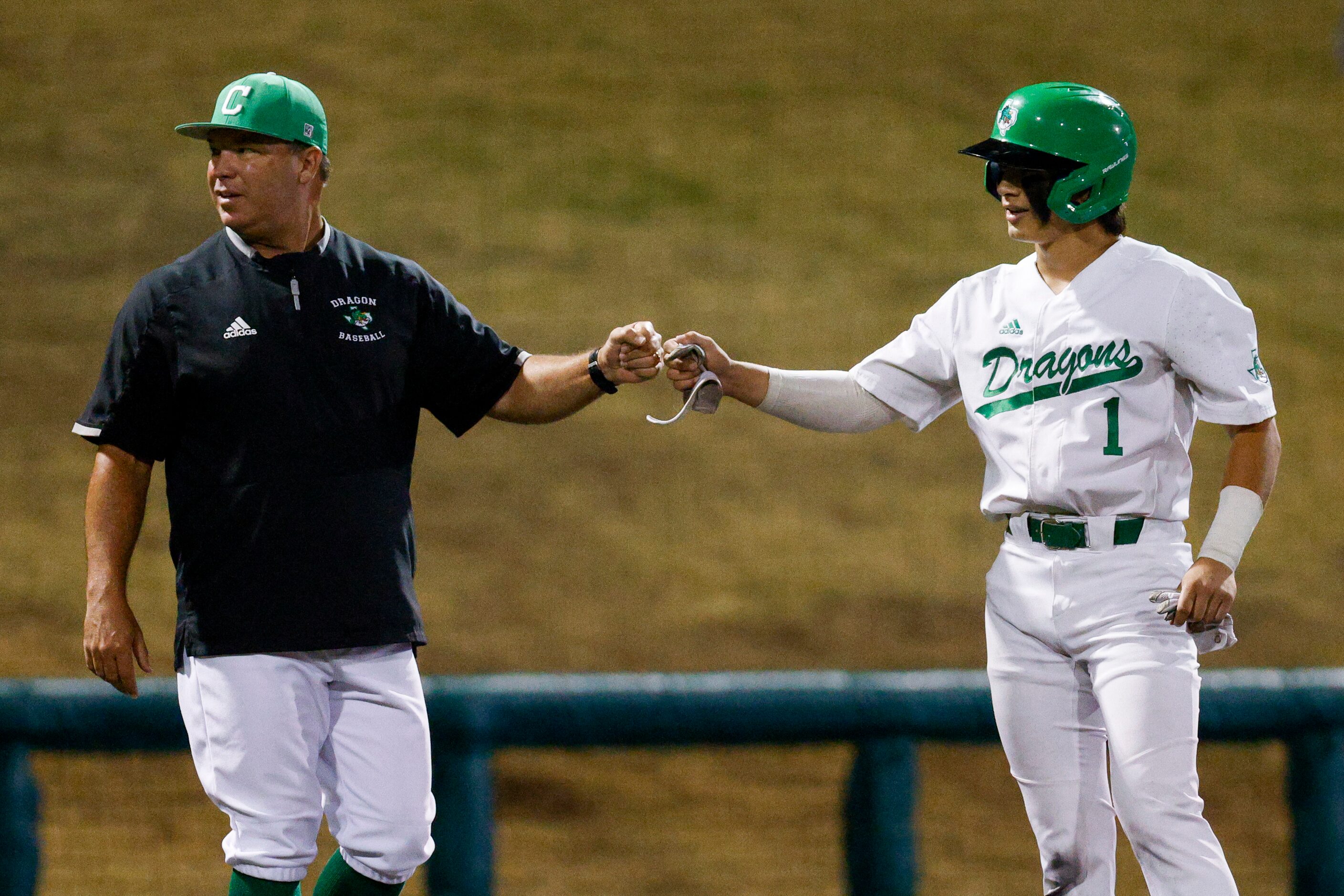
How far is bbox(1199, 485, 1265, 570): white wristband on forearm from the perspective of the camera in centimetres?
312

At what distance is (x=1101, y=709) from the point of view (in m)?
3.28

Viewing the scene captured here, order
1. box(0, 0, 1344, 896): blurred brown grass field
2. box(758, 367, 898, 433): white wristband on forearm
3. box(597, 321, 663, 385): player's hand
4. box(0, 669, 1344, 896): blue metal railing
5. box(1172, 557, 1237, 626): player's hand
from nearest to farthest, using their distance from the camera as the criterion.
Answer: box(1172, 557, 1237, 626): player's hand
box(597, 321, 663, 385): player's hand
box(758, 367, 898, 433): white wristband on forearm
box(0, 669, 1344, 896): blue metal railing
box(0, 0, 1344, 896): blurred brown grass field

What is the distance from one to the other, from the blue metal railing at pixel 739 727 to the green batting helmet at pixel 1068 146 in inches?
57.6

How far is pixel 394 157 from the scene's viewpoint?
13.3m

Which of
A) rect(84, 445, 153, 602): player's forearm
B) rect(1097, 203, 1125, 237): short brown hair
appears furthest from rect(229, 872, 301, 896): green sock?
rect(1097, 203, 1125, 237): short brown hair

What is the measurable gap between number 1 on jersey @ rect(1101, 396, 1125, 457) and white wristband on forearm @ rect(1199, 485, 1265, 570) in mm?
232

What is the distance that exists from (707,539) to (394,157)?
5.34m

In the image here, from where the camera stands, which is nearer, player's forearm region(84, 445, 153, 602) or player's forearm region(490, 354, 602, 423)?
player's forearm region(84, 445, 153, 602)

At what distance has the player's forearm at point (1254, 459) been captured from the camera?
318cm

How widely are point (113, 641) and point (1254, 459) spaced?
2.38 metres

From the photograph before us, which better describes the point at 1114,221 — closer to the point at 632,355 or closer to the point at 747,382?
the point at 747,382

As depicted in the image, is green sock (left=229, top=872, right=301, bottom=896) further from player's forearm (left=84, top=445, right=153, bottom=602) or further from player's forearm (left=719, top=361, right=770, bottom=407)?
player's forearm (left=719, top=361, right=770, bottom=407)

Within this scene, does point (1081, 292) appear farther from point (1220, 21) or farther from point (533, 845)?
point (1220, 21)

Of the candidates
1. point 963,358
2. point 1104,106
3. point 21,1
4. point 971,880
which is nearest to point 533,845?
point 971,880
